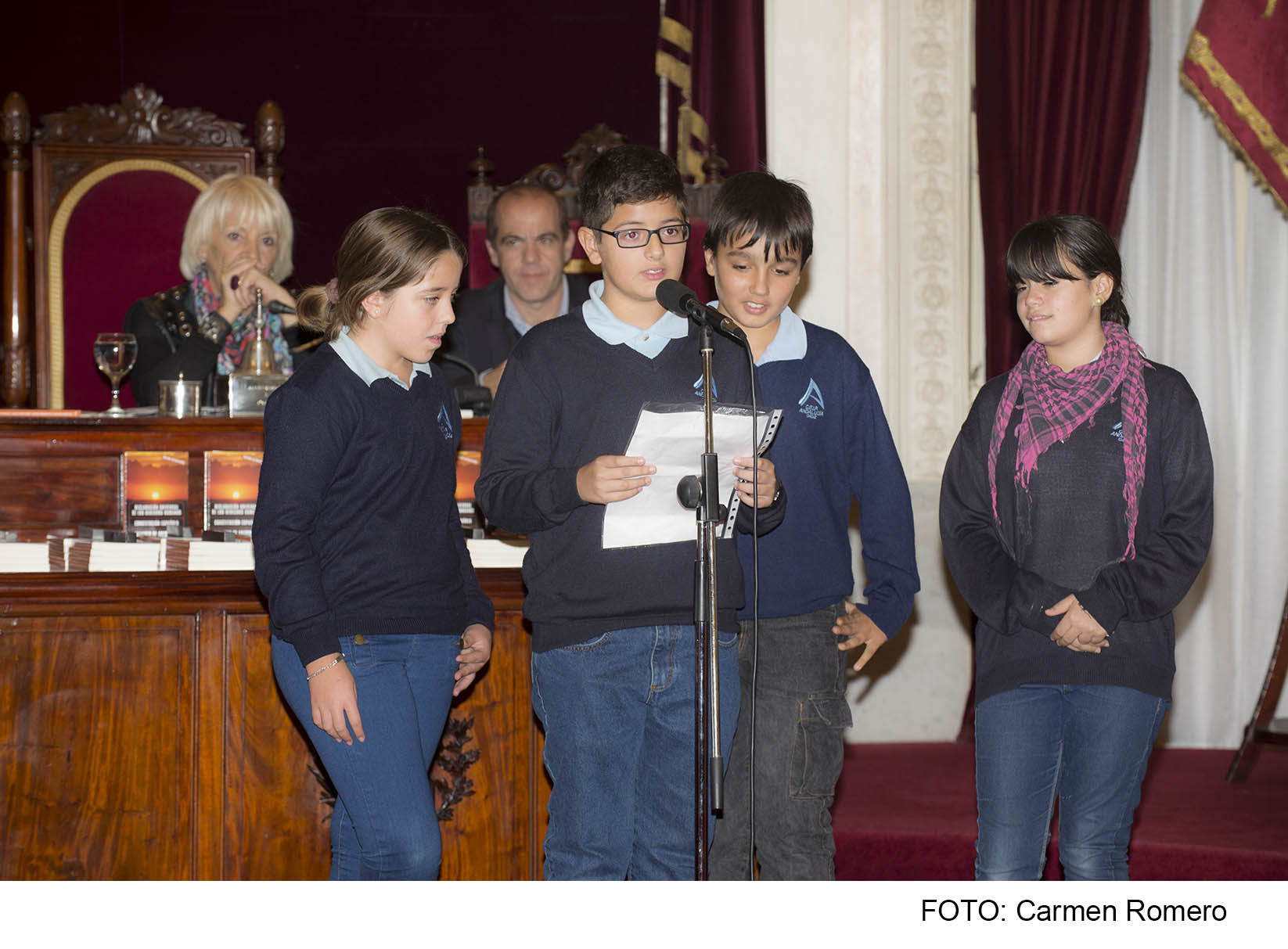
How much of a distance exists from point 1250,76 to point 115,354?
346 cm

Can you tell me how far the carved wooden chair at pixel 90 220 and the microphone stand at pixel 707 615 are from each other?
3.97 meters

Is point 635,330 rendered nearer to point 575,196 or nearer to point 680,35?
point 575,196

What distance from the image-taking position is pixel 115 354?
2957mm

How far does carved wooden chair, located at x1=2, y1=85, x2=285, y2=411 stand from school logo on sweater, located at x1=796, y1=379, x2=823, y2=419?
3.63m

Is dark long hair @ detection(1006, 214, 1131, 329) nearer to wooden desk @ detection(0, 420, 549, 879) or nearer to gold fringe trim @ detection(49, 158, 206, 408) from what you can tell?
wooden desk @ detection(0, 420, 549, 879)

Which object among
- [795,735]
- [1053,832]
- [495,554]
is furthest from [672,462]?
[1053,832]

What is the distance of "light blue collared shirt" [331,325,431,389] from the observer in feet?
6.46

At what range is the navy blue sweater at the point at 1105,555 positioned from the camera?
201 centimetres

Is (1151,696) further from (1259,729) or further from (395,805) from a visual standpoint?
(1259,729)

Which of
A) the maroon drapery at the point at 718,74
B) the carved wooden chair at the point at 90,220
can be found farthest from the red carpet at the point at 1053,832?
the carved wooden chair at the point at 90,220

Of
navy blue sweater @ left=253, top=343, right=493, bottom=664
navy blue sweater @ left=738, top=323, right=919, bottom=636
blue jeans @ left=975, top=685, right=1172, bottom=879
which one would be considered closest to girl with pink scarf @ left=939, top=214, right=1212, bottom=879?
blue jeans @ left=975, top=685, right=1172, bottom=879

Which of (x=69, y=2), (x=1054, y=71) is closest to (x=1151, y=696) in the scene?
(x=1054, y=71)

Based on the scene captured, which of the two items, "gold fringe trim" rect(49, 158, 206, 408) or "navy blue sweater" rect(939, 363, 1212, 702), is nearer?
"navy blue sweater" rect(939, 363, 1212, 702)
